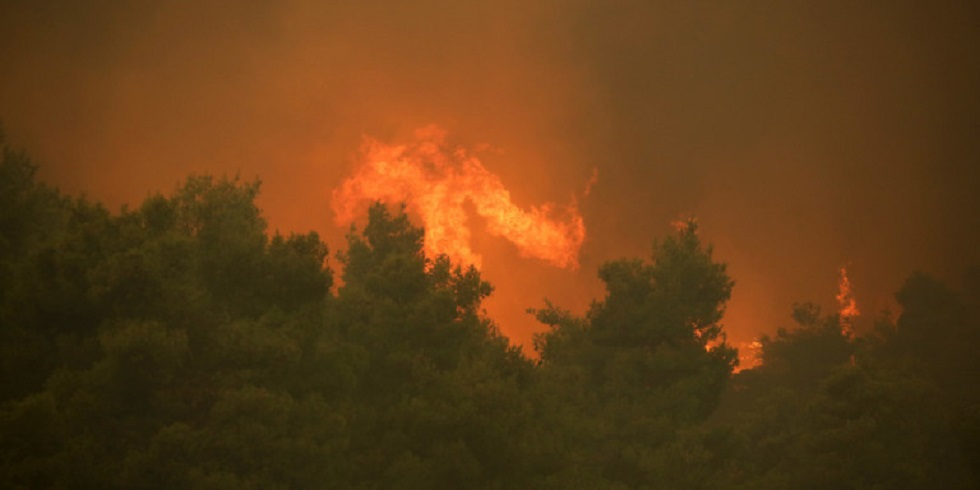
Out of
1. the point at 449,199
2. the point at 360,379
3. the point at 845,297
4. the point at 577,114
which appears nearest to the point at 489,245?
the point at 449,199

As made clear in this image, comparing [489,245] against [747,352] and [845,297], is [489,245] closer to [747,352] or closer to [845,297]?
[747,352]

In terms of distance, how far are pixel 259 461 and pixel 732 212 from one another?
3668 inches

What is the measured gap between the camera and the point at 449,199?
7650 centimetres

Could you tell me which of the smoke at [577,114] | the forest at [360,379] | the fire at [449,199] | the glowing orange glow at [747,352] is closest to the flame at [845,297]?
the smoke at [577,114]

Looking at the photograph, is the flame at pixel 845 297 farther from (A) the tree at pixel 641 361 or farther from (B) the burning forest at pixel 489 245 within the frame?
(A) the tree at pixel 641 361

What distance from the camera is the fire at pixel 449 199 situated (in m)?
74.6

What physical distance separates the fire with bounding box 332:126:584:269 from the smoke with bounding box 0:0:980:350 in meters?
1.94

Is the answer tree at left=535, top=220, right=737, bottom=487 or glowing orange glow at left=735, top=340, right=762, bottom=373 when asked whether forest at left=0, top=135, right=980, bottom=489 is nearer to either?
tree at left=535, top=220, right=737, bottom=487

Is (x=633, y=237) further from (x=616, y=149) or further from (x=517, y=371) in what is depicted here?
(x=517, y=371)

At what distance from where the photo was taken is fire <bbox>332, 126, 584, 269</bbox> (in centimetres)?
7456

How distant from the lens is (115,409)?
15344 mm

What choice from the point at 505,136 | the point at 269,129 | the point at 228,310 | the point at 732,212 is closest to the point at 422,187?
the point at 505,136

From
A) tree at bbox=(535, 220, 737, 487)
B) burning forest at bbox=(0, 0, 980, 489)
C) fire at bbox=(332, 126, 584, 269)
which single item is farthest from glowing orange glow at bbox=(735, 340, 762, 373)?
tree at bbox=(535, 220, 737, 487)

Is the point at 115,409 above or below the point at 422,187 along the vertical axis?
below
